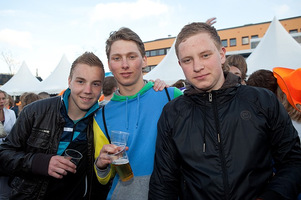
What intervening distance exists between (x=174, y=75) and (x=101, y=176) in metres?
7.86

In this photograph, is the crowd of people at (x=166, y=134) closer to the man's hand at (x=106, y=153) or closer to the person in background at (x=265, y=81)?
the man's hand at (x=106, y=153)

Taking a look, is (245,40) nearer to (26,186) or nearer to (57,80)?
(57,80)

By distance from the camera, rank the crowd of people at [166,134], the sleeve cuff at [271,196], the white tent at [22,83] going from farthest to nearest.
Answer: the white tent at [22,83] → the crowd of people at [166,134] → the sleeve cuff at [271,196]

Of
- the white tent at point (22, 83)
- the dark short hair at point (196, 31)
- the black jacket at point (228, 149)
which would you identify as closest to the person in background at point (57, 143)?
the black jacket at point (228, 149)

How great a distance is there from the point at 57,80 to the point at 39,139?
12.1 m

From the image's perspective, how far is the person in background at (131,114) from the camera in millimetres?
1877

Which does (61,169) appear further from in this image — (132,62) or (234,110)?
(234,110)

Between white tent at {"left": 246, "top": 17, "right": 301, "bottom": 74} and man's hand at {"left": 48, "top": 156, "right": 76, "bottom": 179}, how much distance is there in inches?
290

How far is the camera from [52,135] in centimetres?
208

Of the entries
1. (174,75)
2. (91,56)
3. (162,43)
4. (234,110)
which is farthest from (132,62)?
(162,43)

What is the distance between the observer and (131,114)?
6.73 feet

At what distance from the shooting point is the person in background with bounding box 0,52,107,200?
6.15ft

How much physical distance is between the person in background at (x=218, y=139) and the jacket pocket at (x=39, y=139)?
112 centimetres

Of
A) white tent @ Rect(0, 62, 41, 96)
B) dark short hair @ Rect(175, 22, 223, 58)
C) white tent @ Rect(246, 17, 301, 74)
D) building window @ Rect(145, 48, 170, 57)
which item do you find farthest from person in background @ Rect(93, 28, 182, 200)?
building window @ Rect(145, 48, 170, 57)
